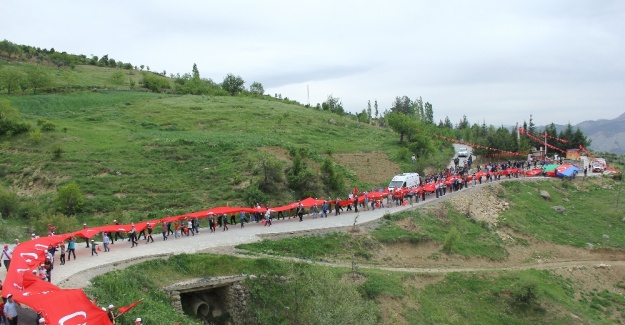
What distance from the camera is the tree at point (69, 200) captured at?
40000 millimetres

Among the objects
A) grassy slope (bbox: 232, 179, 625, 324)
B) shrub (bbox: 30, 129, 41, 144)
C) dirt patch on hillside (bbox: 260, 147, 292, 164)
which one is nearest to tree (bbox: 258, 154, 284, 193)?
dirt patch on hillside (bbox: 260, 147, 292, 164)

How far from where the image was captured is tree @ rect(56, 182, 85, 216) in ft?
131

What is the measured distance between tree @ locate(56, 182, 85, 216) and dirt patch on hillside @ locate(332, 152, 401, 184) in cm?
2728

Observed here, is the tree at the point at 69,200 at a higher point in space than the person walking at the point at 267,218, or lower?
higher

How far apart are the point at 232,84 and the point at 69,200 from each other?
71.1 m

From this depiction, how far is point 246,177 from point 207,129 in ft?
70.6

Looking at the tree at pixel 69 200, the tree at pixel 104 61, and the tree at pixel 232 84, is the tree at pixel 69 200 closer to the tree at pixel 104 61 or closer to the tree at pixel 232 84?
the tree at pixel 232 84

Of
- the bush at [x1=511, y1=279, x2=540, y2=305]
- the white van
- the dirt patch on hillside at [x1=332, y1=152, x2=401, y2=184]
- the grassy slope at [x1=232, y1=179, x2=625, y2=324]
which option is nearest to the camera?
the grassy slope at [x1=232, y1=179, x2=625, y2=324]

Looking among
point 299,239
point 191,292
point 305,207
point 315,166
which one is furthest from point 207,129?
point 191,292

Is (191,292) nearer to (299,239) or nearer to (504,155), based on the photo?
(299,239)

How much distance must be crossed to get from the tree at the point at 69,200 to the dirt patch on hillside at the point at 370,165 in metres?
27.3

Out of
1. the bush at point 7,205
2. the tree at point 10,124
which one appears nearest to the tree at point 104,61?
the tree at point 10,124

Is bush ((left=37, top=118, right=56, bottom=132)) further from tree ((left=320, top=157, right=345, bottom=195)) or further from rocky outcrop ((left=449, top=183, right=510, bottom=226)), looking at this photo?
rocky outcrop ((left=449, top=183, right=510, bottom=226))

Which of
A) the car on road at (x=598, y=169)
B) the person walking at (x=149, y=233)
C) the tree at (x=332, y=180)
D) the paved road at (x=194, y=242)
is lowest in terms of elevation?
the car on road at (x=598, y=169)
